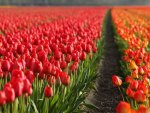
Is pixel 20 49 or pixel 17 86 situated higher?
pixel 17 86

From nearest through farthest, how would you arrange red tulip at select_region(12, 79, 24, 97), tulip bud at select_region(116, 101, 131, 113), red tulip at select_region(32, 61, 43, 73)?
1. tulip bud at select_region(116, 101, 131, 113)
2. red tulip at select_region(12, 79, 24, 97)
3. red tulip at select_region(32, 61, 43, 73)

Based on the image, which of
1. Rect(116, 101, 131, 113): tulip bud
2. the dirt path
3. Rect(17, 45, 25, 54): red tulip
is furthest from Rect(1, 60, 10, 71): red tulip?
the dirt path

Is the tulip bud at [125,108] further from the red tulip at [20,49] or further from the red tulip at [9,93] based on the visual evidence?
the red tulip at [20,49]

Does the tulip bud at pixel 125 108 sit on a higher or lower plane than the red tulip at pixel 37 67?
higher

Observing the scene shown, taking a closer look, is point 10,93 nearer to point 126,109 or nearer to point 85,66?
point 126,109

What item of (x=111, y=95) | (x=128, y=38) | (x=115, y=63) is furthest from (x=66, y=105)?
(x=115, y=63)

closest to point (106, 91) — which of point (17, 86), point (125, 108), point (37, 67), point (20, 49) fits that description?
point (20, 49)

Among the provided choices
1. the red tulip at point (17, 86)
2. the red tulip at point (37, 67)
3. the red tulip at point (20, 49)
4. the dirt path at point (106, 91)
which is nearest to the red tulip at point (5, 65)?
the red tulip at point (37, 67)

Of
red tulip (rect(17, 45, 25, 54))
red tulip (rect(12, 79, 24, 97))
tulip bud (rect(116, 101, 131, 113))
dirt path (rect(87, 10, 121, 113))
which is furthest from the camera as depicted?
dirt path (rect(87, 10, 121, 113))

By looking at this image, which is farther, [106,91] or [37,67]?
[106,91]

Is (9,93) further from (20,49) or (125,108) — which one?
(20,49)

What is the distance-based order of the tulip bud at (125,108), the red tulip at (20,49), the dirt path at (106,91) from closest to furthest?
1. the tulip bud at (125,108)
2. the red tulip at (20,49)
3. the dirt path at (106,91)

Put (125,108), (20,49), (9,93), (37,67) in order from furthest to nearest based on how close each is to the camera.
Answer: (20,49), (37,67), (9,93), (125,108)

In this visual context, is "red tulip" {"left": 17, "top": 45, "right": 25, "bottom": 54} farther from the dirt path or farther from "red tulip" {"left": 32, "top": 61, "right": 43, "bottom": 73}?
the dirt path
